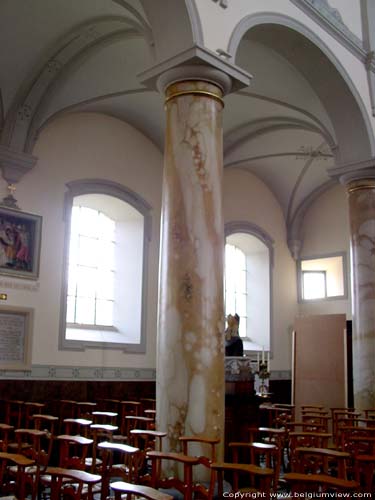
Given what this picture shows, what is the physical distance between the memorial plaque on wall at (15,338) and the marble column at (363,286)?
4955mm

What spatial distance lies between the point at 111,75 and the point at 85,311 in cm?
407

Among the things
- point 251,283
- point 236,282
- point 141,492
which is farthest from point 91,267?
point 141,492

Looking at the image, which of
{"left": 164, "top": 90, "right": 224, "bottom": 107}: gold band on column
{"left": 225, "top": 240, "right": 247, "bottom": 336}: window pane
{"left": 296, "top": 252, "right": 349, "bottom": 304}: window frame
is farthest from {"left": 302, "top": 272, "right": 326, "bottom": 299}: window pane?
{"left": 164, "top": 90, "right": 224, "bottom": 107}: gold band on column

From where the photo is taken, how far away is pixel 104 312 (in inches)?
428

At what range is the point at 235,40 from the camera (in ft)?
20.2

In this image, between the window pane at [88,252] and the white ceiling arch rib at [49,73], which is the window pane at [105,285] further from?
the white ceiling arch rib at [49,73]

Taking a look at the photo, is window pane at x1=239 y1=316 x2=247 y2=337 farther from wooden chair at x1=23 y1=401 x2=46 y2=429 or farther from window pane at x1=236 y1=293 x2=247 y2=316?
wooden chair at x1=23 y1=401 x2=46 y2=429

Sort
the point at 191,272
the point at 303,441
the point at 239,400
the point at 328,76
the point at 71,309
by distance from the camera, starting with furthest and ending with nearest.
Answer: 1. the point at 71,309
2. the point at 328,76
3. the point at 239,400
4. the point at 303,441
5. the point at 191,272

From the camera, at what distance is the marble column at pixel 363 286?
871cm

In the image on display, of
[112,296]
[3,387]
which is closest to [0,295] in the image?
[3,387]

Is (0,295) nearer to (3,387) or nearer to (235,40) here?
(3,387)

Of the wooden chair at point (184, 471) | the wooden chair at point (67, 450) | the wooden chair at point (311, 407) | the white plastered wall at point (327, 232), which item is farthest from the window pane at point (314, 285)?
the wooden chair at point (184, 471)

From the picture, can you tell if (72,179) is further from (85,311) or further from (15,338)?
(15,338)

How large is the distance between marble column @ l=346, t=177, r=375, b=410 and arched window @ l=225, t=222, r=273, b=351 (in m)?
4.56
